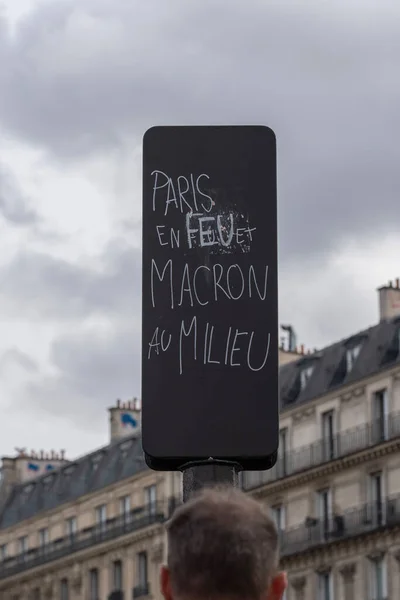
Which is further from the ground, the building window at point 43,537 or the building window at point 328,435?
the building window at point 43,537

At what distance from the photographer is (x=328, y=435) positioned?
65.7m

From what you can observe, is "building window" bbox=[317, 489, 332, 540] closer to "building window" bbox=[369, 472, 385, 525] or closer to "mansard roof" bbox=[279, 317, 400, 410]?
"building window" bbox=[369, 472, 385, 525]

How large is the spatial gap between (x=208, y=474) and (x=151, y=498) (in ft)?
231

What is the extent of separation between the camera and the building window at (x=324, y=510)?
213ft

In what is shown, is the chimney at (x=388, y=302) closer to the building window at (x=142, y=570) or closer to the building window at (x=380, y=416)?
the building window at (x=380, y=416)

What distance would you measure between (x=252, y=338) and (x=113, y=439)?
79.9 metres

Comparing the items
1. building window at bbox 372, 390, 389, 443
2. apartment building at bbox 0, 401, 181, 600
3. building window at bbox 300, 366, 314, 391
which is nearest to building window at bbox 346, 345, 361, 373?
building window at bbox 372, 390, 389, 443

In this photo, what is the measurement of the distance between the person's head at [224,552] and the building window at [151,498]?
7281 cm

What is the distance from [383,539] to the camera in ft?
203

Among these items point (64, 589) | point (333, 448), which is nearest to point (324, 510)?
point (333, 448)

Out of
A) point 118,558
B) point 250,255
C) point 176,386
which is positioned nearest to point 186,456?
point 176,386

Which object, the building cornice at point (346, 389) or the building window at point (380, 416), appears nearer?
the building cornice at point (346, 389)

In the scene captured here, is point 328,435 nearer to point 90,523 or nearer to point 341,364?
point 341,364

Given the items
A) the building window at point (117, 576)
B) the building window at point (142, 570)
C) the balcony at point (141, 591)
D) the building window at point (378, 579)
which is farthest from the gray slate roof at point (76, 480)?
the building window at point (378, 579)
